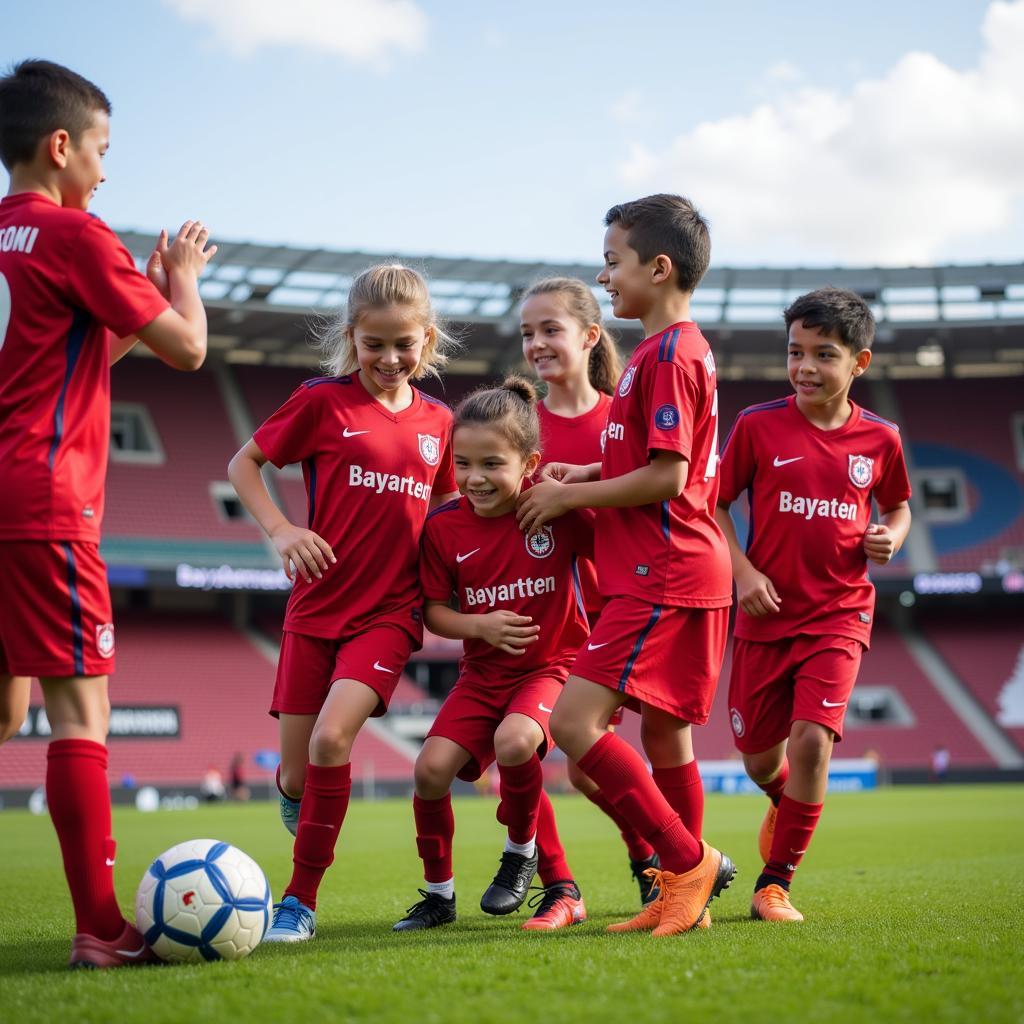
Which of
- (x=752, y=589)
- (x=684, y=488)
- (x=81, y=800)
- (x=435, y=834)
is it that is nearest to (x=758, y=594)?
(x=752, y=589)

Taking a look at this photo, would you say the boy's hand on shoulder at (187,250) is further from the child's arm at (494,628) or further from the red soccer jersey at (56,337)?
the child's arm at (494,628)

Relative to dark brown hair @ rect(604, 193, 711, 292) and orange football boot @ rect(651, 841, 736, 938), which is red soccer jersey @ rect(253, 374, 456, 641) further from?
orange football boot @ rect(651, 841, 736, 938)

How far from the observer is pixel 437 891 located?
177 inches

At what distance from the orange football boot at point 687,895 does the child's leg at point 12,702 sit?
2038mm

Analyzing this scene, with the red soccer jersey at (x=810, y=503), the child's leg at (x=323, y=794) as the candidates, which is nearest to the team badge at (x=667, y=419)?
the red soccer jersey at (x=810, y=503)

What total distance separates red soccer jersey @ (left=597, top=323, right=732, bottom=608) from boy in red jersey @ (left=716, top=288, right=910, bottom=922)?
0.69 m

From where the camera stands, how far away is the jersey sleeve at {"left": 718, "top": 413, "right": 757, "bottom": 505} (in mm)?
4992

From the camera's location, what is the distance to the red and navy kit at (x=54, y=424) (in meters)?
3.18

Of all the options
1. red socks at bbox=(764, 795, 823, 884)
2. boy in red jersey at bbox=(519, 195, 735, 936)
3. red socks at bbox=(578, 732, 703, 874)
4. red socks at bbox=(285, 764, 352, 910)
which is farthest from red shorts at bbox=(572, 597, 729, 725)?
red socks at bbox=(285, 764, 352, 910)

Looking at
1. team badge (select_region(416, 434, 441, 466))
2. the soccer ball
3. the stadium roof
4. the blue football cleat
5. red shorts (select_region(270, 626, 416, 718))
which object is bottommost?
the blue football cleat

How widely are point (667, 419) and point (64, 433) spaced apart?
1.84m

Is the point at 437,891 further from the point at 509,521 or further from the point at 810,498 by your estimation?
the point at 810,498

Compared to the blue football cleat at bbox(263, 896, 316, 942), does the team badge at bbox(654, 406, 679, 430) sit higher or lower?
higher

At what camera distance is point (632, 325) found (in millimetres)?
29016
